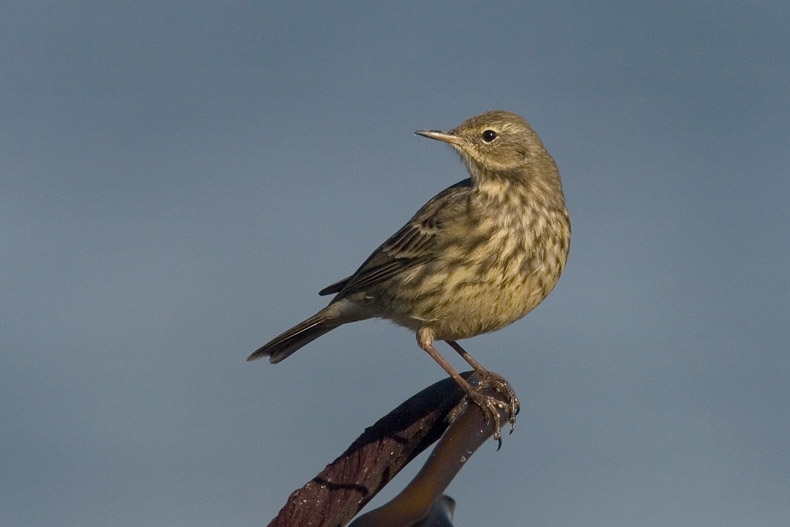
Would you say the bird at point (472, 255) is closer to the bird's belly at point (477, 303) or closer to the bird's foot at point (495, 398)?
the bird's belly at point (477, 303)

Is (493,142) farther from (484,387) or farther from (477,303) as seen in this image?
(484,387)

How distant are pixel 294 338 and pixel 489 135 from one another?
2372 millimetres

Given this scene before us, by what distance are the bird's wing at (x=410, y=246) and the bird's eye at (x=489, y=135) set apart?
0.43 m

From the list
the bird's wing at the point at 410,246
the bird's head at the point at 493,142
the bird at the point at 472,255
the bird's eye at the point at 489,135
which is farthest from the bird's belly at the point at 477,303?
the bird's eye at the point at 489,135

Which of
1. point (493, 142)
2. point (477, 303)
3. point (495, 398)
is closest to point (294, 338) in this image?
point (477, 303)

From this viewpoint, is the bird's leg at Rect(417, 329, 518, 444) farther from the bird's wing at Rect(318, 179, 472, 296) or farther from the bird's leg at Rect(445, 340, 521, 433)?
the bird's wing at Rect(318, 179, 472, 296)

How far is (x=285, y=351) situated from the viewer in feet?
30.9

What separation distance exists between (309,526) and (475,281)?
3.94 metres

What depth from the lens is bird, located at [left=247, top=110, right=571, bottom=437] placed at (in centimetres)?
857

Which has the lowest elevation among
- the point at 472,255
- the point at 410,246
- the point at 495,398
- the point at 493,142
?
the point at 495,398

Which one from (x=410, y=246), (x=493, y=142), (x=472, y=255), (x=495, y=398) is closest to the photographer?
(x=495, y=398)

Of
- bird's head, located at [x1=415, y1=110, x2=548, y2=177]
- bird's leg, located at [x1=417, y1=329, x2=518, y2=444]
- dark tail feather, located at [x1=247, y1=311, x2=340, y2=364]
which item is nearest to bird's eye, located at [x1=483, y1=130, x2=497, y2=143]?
bird's head, located at [x1=415, y1=110, x2=548, y2=177]

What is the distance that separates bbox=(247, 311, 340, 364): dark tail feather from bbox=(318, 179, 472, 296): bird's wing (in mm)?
335

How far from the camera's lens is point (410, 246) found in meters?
9.20
